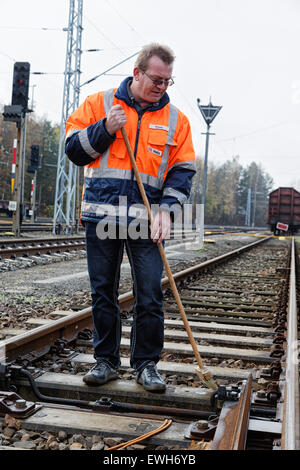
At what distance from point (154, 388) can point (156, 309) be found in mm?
428

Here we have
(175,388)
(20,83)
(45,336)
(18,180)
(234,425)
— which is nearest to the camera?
(234,425)

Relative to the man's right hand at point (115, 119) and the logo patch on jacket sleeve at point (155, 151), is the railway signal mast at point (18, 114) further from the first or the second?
the man's right hand at point (115, 119)

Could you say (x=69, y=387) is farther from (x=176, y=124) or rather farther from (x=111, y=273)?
(x=176, y=124)

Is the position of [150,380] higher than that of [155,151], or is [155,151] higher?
[155,151]

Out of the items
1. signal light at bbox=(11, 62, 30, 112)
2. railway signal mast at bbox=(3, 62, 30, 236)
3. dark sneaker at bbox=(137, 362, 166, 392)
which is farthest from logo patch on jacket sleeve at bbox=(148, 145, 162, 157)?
signal light at bbox=(11, 62, 30, 112)

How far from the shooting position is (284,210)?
36.1 metres

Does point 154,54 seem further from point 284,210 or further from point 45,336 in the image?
point 284,210

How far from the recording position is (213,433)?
7.55ft

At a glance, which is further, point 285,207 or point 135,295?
point 285,207

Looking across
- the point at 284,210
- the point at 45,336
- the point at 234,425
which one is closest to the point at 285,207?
the point at 284,210

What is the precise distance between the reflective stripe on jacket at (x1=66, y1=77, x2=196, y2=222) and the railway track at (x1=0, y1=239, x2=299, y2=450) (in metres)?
0.97

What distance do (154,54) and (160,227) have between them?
0.88 m

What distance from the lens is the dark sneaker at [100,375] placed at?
2891mm

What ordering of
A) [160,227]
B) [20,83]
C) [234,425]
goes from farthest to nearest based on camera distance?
[20,83]
[160,227]
[234,425]
